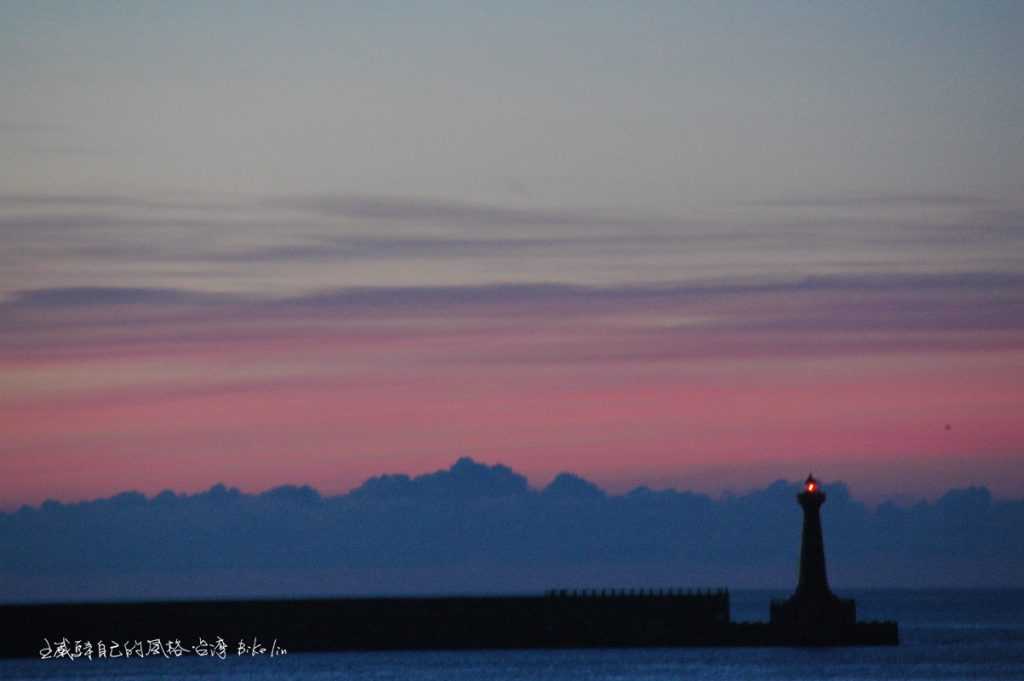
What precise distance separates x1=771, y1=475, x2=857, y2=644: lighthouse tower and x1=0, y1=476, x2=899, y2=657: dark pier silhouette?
9.93m

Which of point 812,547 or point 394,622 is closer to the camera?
point 812,547

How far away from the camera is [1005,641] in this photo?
480 ft

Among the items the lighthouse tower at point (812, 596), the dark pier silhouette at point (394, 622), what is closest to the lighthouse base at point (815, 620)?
the lighthouse tower at point (812, 596)

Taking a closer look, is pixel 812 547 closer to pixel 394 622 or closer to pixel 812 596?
pixel 812 596

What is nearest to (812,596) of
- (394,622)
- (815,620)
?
(815,620)

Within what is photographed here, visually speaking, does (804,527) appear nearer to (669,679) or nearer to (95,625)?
(669,679)

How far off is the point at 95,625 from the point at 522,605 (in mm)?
24434

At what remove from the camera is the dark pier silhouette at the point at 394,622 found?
353 feet

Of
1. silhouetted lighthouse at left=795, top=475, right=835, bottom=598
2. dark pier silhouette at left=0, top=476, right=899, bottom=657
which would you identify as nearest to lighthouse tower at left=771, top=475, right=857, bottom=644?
silhouetted lighthouse at left=795, top=475, right=835, bottom=598

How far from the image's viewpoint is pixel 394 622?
110m

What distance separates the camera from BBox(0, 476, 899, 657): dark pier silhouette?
353ft

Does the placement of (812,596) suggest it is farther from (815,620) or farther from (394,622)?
(394,622)

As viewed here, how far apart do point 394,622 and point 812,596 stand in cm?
2689

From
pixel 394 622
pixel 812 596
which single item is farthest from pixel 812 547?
pixel 394 622
